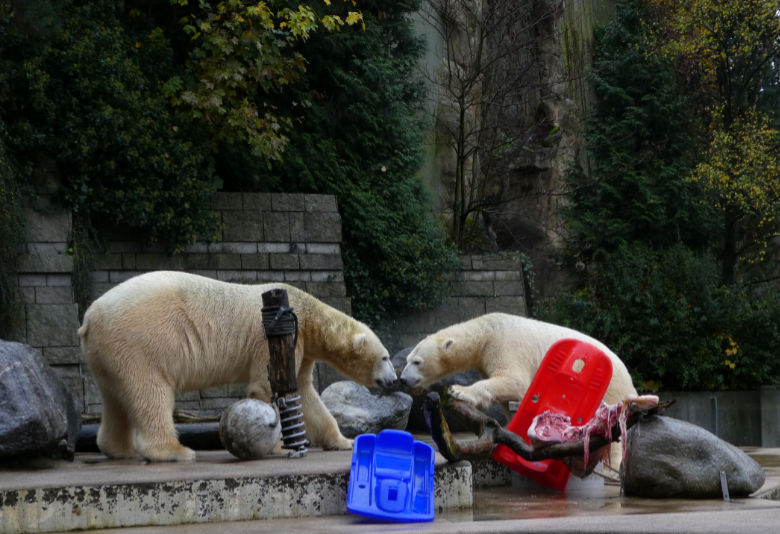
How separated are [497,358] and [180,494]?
3131mm

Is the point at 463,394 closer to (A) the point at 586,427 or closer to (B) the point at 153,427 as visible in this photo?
(A) the point at 586,427

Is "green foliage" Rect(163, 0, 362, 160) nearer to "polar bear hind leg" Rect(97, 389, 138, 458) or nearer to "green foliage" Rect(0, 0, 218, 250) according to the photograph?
"green foliage" Rect(0, 0, 218, 250)

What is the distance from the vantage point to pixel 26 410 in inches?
184

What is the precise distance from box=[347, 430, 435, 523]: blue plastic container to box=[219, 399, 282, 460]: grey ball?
0.76 metres

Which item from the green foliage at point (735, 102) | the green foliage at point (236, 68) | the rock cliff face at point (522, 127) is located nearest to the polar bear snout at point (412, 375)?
the green foliage at point (236, 68)

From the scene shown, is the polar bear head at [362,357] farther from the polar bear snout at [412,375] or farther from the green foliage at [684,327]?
the green foliage at [684,327]

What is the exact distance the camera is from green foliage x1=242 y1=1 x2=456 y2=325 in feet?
39.5

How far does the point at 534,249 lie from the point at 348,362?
501 inches

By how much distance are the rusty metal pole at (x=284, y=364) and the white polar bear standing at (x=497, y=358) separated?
1.28 metres

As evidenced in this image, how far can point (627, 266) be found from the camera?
13820 millimetres

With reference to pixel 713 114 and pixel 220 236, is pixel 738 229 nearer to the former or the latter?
pixel 713 114

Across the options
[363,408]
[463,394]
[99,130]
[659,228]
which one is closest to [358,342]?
[463,394]

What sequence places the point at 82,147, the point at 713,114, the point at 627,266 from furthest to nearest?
the point at 713,114
the point at 627,266
the point at 82,147

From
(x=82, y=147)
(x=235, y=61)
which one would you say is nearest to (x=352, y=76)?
(x=235, y=61)
